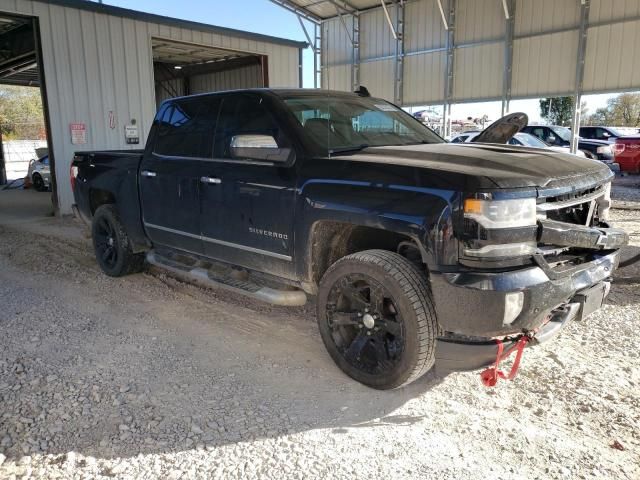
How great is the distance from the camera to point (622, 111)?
44781 millimetres

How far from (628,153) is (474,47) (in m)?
6.14

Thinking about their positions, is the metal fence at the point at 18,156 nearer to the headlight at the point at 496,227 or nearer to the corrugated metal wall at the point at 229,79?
the corrugated metal wall at the point at 229,79

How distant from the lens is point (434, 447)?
9.16 ft

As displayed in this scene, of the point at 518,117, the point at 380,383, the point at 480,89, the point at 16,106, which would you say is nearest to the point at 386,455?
the point at 380,383

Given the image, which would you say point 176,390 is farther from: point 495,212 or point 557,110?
point 557,110

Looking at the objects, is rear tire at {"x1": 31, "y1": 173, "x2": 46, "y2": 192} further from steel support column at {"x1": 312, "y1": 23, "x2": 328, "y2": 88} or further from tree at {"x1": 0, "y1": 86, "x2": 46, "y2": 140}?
tree at {"x1": 0, "y1": 86, "x2": 46, "y2": 140}

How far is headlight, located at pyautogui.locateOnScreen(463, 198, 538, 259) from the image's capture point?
277 centimetres

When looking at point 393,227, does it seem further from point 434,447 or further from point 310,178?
point 434,447

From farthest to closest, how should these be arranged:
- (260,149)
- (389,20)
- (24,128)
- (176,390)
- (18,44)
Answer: (24,128)
(389,20)
(18,44)
(260,149)
(176,390)

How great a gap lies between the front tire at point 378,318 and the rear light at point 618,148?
1636 centimetres

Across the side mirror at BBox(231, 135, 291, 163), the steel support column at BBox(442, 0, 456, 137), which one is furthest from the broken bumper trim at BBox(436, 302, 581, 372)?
the steel support column at BBox(442, 0, 456, 137)

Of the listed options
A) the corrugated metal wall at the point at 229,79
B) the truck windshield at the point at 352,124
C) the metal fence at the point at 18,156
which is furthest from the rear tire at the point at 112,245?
the metal fence at the point at 18,156

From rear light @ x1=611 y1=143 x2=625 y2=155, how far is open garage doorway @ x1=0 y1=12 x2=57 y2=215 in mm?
16070

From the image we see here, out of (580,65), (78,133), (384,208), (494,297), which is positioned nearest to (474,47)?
(580,65)
